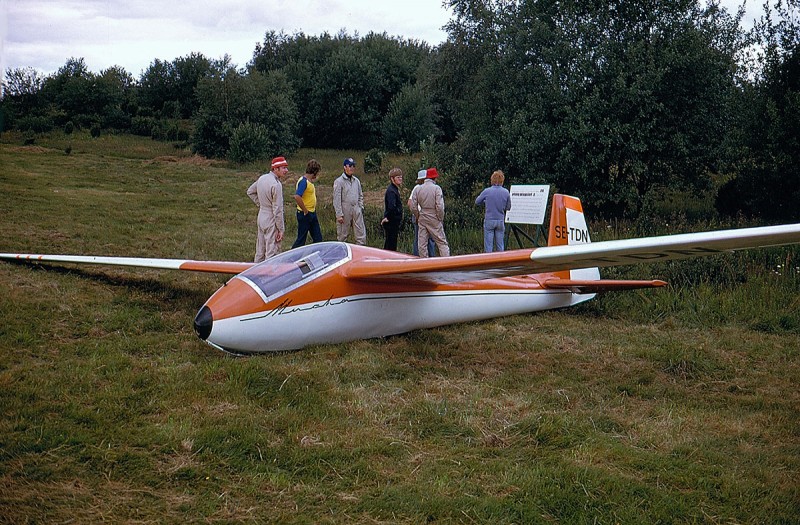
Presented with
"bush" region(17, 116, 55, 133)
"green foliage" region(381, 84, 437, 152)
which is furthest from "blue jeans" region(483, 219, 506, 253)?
"green foliage" region(381, 84, 437, 152)

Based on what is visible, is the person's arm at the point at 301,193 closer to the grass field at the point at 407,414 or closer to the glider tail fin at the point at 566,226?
the grass field at the point at 407,414

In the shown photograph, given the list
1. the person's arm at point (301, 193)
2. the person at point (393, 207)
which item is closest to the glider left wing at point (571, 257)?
the person's arm at point (301, 193)

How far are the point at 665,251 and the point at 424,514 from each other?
3.39m

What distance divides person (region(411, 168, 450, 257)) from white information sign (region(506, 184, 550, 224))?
165 cm

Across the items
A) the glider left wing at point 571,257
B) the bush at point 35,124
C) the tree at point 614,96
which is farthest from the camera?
the bush at point 35,124

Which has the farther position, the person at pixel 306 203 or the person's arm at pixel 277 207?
the person at pixel 306 203

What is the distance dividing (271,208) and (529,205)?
16.1 feet

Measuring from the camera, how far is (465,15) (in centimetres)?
1992

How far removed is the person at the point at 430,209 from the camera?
11.0 meters

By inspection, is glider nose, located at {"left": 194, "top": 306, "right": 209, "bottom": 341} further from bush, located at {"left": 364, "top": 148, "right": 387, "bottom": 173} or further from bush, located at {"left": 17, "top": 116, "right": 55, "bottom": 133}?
bush, located at {"left": 17, "top": 116, "right": 55, "bottom": 133}

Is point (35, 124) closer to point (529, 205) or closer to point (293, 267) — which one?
point (529, 205)

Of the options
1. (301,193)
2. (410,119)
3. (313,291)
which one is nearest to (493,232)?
(301,193)

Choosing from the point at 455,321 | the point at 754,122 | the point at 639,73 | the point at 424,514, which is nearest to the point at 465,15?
the point at 639,73

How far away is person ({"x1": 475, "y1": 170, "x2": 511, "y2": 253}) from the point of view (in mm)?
11383
